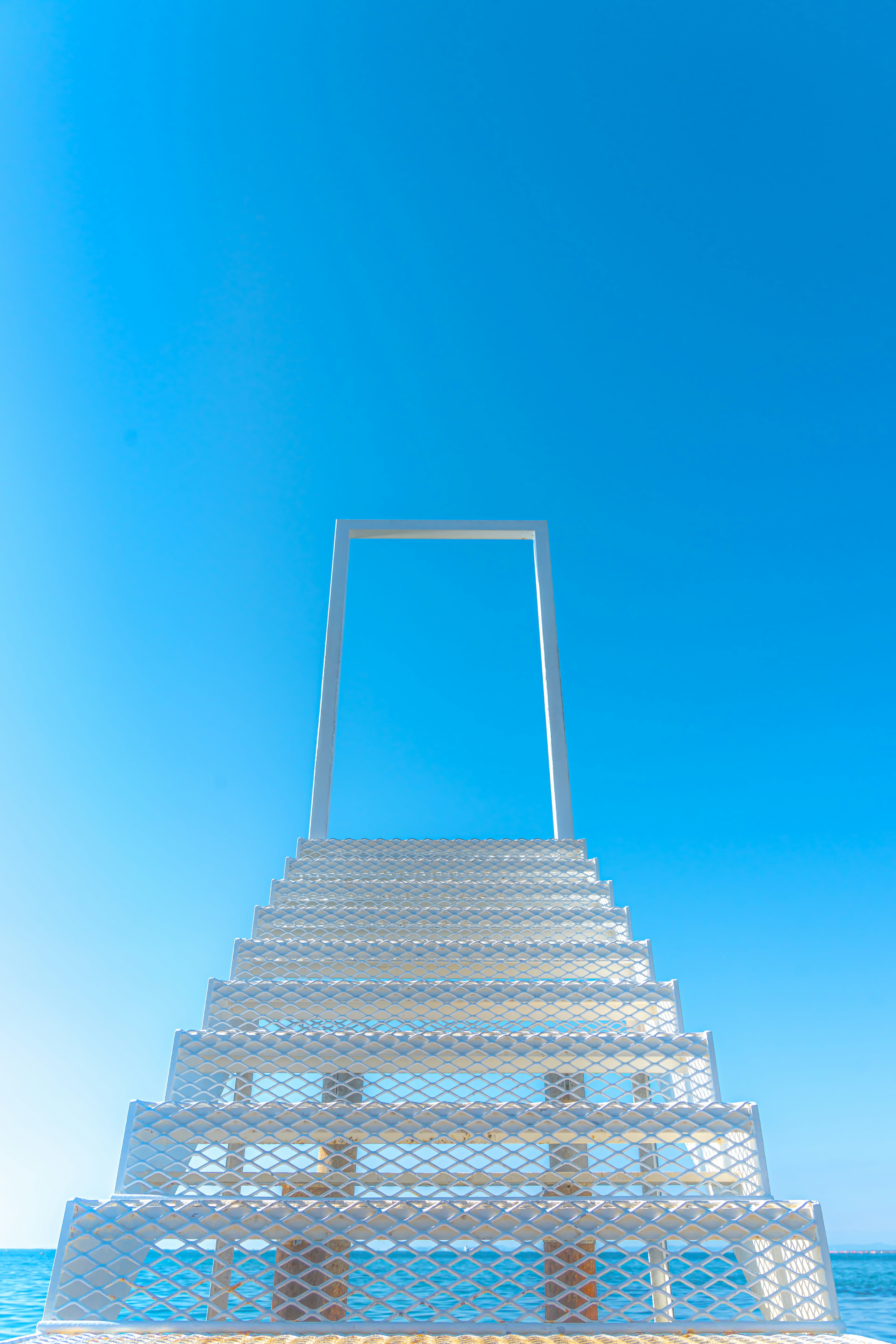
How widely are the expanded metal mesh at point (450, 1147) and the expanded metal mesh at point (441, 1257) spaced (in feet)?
0.32

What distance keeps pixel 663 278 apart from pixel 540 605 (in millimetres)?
6600

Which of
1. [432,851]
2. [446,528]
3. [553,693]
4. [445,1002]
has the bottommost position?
[445,1002]

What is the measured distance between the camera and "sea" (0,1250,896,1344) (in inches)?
435

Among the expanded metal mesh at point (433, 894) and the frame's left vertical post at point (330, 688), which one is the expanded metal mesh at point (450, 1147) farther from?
the frame's left vertical post at point (330, 688)

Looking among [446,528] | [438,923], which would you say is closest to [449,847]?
[438,923]

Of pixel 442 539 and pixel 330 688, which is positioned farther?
pixel 442 539

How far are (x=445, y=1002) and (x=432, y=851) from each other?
133 centimetres

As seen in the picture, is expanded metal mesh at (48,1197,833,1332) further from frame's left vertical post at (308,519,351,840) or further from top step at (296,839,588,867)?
frame's left vertical post at (308,519,351,840)

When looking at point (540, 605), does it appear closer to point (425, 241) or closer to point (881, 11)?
point (425, 241)

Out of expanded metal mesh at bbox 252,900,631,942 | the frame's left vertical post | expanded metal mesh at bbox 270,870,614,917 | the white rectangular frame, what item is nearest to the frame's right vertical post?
the white rectangular frame

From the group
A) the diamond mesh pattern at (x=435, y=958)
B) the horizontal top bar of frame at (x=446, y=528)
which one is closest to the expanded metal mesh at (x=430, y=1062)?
the diamond mesh pattern at (x=435, y=958)

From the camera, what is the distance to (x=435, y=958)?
2.36 meters

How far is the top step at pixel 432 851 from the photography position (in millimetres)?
3279

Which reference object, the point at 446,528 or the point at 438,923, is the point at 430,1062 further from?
the point at 446,528
